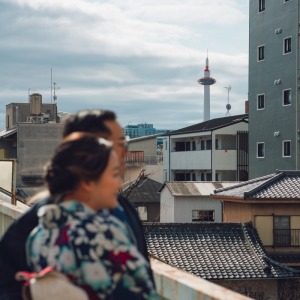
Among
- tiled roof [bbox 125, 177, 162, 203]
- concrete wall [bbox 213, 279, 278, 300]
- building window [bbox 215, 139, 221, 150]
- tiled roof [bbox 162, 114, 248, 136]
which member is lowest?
concrete wall [bbox 213, 279, 278, 300]

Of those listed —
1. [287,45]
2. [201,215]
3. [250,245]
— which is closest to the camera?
[250,245]

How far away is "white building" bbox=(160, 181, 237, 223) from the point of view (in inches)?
1256

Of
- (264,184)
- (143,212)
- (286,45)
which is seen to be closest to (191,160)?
(143,212)

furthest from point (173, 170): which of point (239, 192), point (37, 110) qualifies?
point (239, 192)

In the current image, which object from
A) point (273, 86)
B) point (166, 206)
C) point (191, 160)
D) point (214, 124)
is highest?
point (273, 86)

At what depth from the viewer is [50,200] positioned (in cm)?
191

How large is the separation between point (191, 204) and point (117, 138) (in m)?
30.3

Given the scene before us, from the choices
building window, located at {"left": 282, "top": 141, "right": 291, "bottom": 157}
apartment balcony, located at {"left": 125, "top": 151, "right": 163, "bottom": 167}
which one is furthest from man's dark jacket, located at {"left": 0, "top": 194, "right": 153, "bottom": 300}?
apartment balcony, located at {"left": 125, "top": 151, "right": 163, "bottom": 167}

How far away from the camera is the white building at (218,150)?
39.0m

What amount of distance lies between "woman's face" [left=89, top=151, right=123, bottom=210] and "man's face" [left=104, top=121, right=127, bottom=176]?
0.82ft

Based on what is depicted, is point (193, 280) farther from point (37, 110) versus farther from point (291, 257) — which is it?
point (37, 110)

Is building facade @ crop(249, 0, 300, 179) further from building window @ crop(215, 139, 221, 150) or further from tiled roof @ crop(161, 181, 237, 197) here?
tiled roof @ crop(161, 181, 237, 197)

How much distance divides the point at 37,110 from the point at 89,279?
4521 cm

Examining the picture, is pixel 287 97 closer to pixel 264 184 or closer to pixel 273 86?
pixel 273 86
